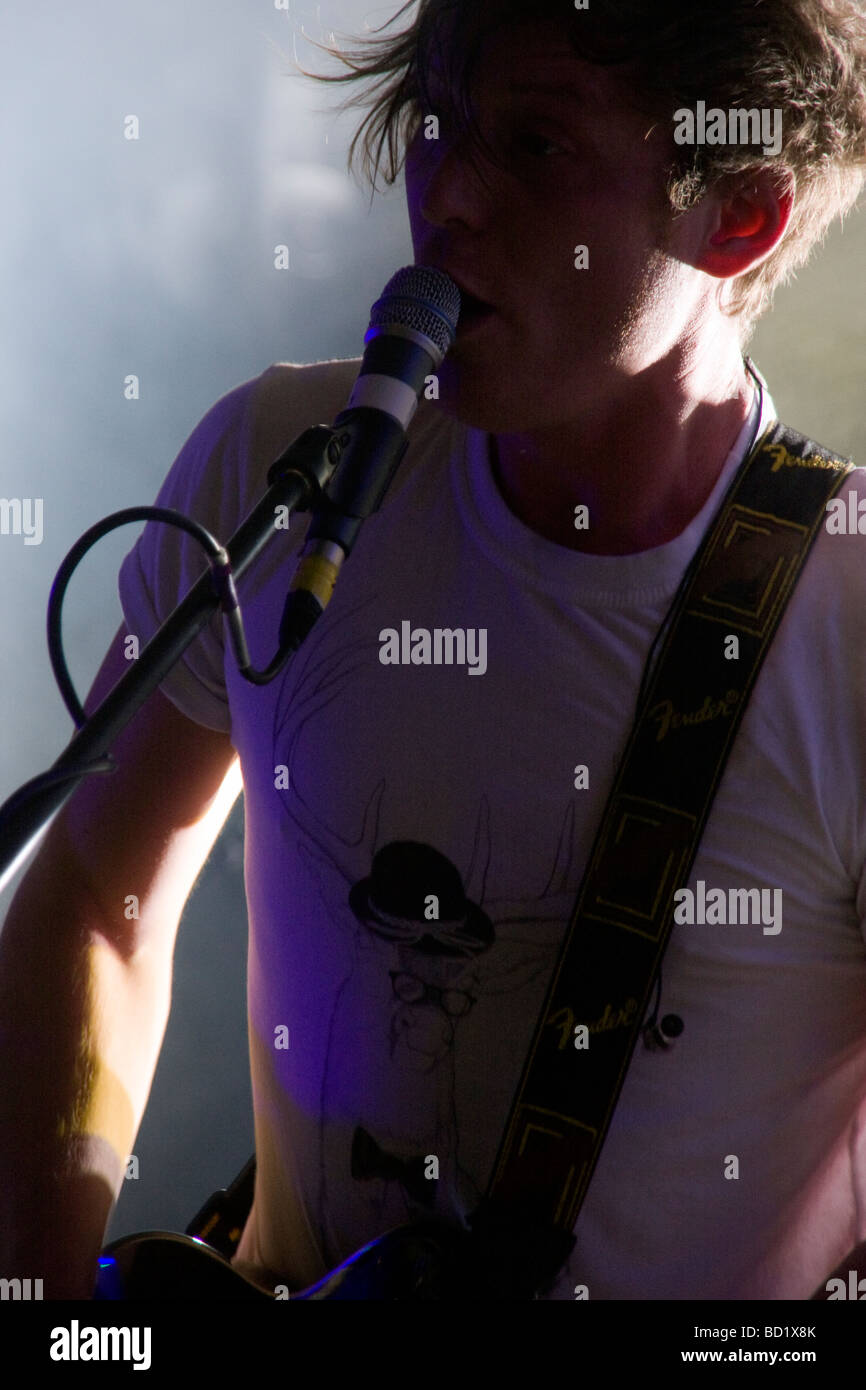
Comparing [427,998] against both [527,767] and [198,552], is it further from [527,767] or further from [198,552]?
[198,552]

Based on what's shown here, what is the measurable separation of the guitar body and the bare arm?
0.10 ft

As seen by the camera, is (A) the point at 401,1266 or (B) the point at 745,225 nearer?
(A) the point at 401,1266

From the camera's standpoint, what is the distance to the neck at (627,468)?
1.04 metres

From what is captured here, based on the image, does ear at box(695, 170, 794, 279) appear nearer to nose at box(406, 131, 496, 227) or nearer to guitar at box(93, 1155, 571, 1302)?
nose at box(406, 131, 496, 227)

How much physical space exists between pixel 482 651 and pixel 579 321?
11.0 inches

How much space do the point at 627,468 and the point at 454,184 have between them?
0.92ft

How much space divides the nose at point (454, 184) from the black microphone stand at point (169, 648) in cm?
35

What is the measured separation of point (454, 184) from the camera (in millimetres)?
909

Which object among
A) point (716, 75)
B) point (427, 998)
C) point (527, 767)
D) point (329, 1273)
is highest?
point (716, 75)

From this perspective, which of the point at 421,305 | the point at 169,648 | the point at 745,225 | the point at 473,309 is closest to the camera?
the point at 169,648

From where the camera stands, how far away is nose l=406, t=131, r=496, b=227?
896 millimetres

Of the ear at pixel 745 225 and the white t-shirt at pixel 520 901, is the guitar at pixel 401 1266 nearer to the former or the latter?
the white t-shirt at pixel 520 901

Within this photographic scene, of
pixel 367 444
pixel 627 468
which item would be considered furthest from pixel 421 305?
pixel 627 468

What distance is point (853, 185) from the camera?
1.16 m
